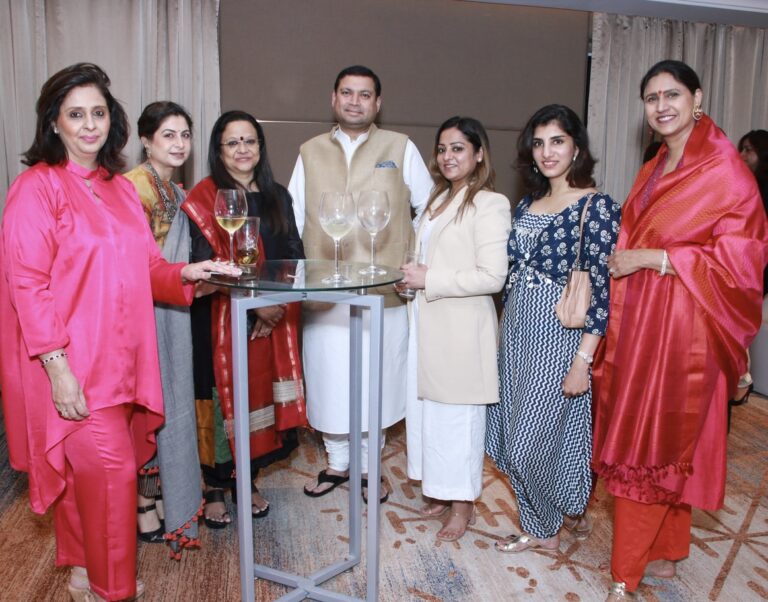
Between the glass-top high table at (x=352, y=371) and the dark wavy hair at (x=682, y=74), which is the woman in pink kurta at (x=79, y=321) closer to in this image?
the glass-top high table at (x=352, y=371)

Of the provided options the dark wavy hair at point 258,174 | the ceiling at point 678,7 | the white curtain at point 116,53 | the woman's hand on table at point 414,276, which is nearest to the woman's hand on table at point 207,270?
the dark wavy hair at point 258,174

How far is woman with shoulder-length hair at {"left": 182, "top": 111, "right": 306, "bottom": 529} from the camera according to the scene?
2270 mm

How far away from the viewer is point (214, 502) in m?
2.51

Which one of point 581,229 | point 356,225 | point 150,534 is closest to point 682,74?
point 581,229

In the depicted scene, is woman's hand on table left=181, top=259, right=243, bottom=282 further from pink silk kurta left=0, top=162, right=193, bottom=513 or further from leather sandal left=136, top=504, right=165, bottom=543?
leather sandal left=136, top=504, right=165, bottom=543

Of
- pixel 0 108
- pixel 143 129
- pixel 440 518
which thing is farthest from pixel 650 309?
pixel 0 108

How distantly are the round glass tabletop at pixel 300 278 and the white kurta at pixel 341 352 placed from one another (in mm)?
693

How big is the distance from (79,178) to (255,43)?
98.4 inches

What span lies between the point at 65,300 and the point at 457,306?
1259 mm

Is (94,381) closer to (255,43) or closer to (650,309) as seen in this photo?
(650,309)

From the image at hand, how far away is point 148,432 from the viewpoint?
2.05 meters

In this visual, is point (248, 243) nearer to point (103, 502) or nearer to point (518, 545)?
point (103, 502)

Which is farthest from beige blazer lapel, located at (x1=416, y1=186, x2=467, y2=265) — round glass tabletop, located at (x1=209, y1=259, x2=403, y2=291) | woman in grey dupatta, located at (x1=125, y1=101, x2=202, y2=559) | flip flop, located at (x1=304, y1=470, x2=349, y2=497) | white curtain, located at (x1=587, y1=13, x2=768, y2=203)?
white curtain, located at (x1=587, y1=13, x2=768, y2=203)

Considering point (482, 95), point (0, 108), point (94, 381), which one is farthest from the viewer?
point (482, 95)
